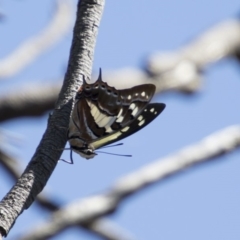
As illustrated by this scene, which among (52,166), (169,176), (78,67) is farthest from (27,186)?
(169,176)

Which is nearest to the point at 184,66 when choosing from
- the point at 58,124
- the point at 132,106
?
the point at 132,106

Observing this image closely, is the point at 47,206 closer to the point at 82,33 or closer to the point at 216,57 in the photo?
the point at 216,57

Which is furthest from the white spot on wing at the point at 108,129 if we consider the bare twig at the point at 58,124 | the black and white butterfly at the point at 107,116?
the bare twig at the point at 58,124

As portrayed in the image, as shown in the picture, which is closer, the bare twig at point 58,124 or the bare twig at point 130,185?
the bare twig at point 58,124

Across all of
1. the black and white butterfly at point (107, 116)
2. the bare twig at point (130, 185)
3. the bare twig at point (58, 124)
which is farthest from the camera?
the bare twig at point (130, 185)

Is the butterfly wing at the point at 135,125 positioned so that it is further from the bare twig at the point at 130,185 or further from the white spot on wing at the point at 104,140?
the bare twig at the point at 130,185
